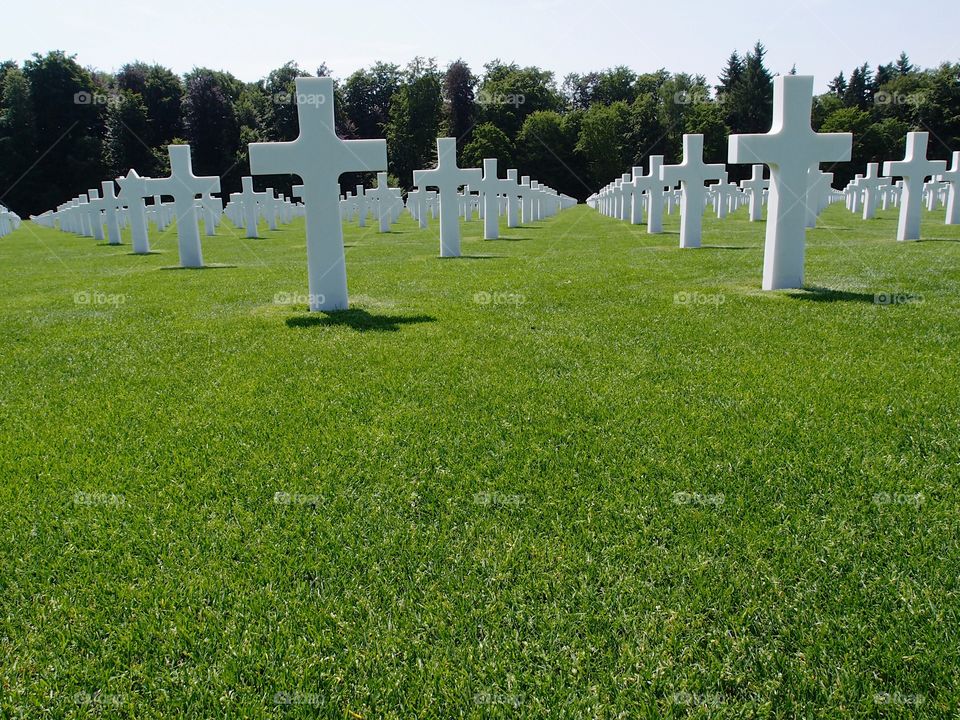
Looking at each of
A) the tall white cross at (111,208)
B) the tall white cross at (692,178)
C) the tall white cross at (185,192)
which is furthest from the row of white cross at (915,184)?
the tall white cross at (111,208)

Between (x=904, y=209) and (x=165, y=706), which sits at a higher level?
(x=904, y=209)

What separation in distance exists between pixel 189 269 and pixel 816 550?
1497 centimetres

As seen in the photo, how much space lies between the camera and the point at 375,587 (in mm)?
3123

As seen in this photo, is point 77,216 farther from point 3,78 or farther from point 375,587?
point 3,78

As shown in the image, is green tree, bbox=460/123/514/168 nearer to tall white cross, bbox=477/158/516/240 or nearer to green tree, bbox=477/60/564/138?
green tree, bbox=477/60/564/138

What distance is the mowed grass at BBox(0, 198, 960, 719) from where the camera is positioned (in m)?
2.59

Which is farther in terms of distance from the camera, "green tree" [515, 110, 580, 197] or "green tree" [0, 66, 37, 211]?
"green tree" [515, 110, 580, 197]

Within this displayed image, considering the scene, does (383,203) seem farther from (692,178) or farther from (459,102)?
(459,102)

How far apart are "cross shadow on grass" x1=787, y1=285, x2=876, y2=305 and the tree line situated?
53597mm

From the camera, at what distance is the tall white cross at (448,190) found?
677 inches

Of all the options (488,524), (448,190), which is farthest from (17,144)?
(488,524)

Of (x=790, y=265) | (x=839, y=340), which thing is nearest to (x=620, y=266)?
(x=790, y=265)

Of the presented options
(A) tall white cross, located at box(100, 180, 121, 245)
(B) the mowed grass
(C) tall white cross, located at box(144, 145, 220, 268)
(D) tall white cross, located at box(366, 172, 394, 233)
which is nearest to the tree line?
(D) tall white cross, located at box(366, 172, 394, 233)

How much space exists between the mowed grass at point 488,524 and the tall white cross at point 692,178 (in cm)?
1019
